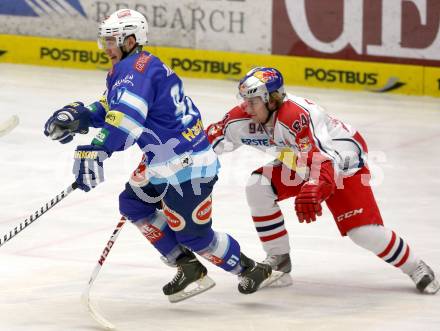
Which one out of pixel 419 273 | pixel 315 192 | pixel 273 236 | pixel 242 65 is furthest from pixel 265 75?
pixel 242 65

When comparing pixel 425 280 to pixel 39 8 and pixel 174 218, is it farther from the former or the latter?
pixel 39 8

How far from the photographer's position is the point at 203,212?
18.3 feet

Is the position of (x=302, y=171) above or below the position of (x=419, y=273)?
above

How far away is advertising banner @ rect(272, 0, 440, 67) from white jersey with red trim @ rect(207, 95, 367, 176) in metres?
4.55

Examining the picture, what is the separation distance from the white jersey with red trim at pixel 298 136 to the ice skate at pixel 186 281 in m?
0.62

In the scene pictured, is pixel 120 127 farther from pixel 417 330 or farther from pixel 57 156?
pixel 57 156

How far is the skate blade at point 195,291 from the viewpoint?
18.7 feet

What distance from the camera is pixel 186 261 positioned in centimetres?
573

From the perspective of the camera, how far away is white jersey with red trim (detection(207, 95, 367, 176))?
5.73m

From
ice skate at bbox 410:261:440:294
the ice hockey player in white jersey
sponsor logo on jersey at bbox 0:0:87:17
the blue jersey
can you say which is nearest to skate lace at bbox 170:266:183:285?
the blue jersey

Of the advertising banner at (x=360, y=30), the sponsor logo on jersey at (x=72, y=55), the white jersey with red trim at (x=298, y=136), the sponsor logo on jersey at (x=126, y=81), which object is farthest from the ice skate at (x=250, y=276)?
the sponsor logo on jersey at (x=72, y=55)

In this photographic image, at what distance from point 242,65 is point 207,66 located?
334 mm

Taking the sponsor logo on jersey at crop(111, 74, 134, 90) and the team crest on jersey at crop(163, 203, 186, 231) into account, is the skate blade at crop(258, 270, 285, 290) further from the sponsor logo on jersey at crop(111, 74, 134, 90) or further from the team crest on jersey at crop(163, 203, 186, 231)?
the sponsor logo on jersey at crop(111, 74, 134, 90)

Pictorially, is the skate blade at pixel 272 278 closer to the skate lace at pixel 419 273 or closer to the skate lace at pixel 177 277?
the skate lace at pixel 177 277
